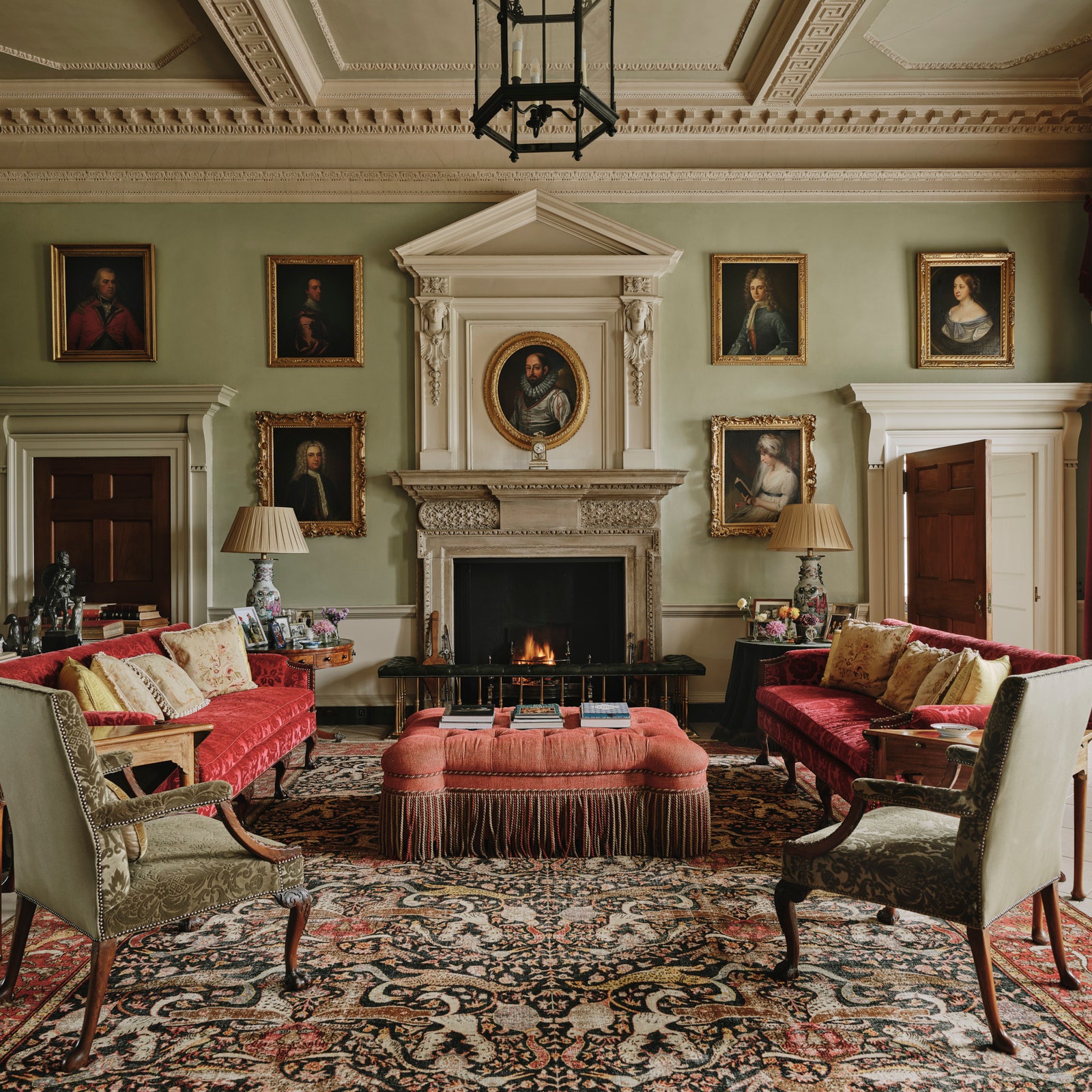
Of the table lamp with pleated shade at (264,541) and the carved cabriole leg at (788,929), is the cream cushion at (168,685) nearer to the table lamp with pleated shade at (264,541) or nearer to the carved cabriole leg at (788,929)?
the table lamp with pleated shade at (264,541)

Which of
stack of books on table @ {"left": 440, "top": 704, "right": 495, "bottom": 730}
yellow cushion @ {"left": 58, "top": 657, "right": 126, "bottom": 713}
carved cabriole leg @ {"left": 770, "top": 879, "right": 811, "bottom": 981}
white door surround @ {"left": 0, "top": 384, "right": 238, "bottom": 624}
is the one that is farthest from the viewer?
white door surround @ {"left": 0, "top": 384, "right": 238, "bottom": 624}

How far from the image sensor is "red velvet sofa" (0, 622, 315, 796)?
3508 millimetres

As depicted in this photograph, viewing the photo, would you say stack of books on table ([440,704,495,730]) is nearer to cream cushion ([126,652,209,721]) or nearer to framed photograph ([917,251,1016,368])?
cream cushion ([126,652,209,721])

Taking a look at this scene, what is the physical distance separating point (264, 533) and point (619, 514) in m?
2.66

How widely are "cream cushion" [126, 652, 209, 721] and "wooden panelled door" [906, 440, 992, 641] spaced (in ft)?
16.3

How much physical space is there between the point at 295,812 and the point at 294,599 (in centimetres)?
237

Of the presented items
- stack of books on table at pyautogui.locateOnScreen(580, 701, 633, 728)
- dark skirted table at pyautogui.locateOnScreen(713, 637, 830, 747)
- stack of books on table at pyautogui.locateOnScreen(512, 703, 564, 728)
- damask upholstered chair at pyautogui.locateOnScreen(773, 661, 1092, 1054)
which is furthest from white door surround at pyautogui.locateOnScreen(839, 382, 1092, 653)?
damask upholstered chair at pyautogui.locateOnScreen(773, 661, 1092, 1054)

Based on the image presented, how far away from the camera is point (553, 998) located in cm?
254

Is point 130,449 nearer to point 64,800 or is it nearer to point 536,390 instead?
point 536,390

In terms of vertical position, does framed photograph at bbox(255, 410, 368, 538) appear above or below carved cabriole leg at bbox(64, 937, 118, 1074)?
above

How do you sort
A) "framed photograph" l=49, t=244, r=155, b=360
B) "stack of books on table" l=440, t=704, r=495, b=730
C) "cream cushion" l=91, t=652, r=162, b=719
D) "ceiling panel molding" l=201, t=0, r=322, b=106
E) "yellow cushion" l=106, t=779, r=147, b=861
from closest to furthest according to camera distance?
"yellow cushion" l=106, t=779, r=147, b=861, "cream cushion" l=91, t=652, r=162, b=719, "stack of books on table" l=440, t=704, r=495, b=730, "ceiling panel molding" l=201, t=0, r=322, b=106, "framed photograph" l=49, t=244, r=155, b=360

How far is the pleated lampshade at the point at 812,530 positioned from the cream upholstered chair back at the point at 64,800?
182 inches

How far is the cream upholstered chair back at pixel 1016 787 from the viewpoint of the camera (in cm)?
226

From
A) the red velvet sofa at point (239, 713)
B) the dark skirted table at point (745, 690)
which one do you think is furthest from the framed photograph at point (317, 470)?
the dark skirted table at point (745, 690)
